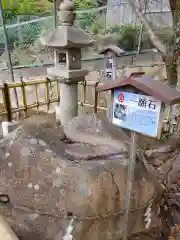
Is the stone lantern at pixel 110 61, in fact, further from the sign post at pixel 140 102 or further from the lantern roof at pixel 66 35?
the sign post at pixel 140 102

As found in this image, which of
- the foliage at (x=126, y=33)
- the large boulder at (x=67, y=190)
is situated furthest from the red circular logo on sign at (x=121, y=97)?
the foliage at (x=126, y=33)

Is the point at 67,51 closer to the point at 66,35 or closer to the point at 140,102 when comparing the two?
the point at 66,35

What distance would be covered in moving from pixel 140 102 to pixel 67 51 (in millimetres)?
3470

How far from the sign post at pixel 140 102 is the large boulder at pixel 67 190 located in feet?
1.76

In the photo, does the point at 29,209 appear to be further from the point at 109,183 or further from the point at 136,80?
the point at 136,80

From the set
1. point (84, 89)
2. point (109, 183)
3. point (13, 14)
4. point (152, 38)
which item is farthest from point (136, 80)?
point (13, 14)

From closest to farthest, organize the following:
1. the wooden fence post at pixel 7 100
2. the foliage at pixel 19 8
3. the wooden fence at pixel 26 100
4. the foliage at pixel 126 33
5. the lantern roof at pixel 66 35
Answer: the lantern roof at pixel 66 35, the wooden fence post at pixel 7 100, the wooden fence at pixel 26 100, the foliage at pixel 19 8, the foliage at pixel 126 33

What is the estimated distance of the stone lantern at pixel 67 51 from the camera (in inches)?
191

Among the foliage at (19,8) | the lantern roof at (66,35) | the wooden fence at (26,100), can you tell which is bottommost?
the wooden fence at (26,100)

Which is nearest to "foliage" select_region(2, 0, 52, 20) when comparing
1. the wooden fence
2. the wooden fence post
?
the wooden fence

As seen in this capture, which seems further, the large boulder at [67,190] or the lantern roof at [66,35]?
the lantern roof at [66,35]

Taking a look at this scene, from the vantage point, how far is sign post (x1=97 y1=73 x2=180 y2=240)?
183 cm

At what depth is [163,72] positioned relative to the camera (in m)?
12.5

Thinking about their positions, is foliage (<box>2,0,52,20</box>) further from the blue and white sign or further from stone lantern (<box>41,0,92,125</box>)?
the blue and white sign
